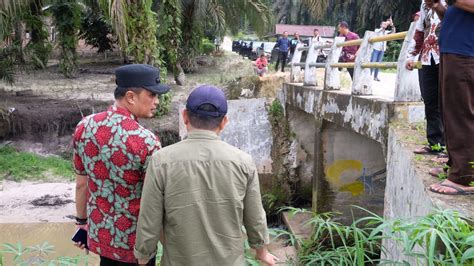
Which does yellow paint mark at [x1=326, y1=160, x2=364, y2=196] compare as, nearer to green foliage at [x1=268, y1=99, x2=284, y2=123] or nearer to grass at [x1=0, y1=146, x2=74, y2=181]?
green foliage at [x1=268, y1=99, x2=284, y2=123]

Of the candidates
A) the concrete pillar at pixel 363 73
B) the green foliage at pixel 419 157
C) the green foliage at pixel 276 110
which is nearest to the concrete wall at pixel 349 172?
the concrete pillar at pixel 363 73

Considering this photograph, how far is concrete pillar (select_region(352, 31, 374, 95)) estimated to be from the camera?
6.04 meters

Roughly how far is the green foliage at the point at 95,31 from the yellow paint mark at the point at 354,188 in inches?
589

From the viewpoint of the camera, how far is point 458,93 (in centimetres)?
293

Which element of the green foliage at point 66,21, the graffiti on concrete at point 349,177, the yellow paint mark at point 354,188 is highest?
the green foliage at point 66,21

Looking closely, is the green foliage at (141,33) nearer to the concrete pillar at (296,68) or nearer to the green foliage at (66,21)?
the concrete pillar at (296,68)

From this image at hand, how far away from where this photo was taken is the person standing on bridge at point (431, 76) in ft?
12.8

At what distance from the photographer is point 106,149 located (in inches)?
97.3

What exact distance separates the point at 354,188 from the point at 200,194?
286 inches

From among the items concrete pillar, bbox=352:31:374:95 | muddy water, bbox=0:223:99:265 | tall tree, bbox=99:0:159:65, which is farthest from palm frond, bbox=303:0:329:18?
muddy water, bbox=0:223:99:265

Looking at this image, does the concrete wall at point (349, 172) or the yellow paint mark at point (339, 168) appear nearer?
the concrete wall at point (349, 172)

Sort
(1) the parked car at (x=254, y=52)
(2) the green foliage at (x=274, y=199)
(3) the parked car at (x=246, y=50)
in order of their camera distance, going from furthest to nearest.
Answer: (3) the parked car at (x=246, y=50), (1) the parked car at (x=254, y=52), (2) the green foliage at (x=274, y=199)

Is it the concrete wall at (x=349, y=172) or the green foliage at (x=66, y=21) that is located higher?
the green foliage at (x=66, y=21)

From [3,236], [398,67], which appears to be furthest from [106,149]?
[3,236]
